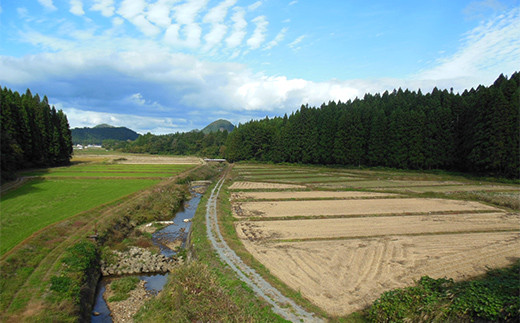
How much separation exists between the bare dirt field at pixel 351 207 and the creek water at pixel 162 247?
5241 millimetres

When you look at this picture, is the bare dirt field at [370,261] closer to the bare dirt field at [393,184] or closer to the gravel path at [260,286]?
the gravel path at [260,286]

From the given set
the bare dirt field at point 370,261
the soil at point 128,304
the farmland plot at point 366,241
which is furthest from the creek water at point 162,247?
the bare dirt field at point 370,261

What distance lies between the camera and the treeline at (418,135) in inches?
1698

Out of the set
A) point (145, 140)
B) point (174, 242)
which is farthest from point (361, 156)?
point (145, 140)

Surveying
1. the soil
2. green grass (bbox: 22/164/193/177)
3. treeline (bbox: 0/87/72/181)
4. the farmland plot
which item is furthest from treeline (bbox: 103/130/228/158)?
the soil

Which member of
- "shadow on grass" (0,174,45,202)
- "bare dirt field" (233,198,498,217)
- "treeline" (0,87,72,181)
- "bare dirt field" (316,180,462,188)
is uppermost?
"treeline" (0,87,72,181)

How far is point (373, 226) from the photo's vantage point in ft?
67.1

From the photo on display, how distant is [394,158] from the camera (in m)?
58.1

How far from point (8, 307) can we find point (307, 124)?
71.9 m

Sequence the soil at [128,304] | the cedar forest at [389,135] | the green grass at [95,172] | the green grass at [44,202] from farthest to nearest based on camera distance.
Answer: the cedar forest at [389,135] < the green grass at [95,172] < the green grass at [44,202] < the soil at [128,304]

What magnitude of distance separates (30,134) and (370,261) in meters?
59.8

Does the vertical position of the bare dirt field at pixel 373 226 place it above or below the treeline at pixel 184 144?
below

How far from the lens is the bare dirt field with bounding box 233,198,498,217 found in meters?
24.8

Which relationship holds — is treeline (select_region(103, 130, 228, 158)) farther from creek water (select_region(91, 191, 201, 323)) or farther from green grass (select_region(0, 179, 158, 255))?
creek water (select_region(91, 191, 201, 323))
